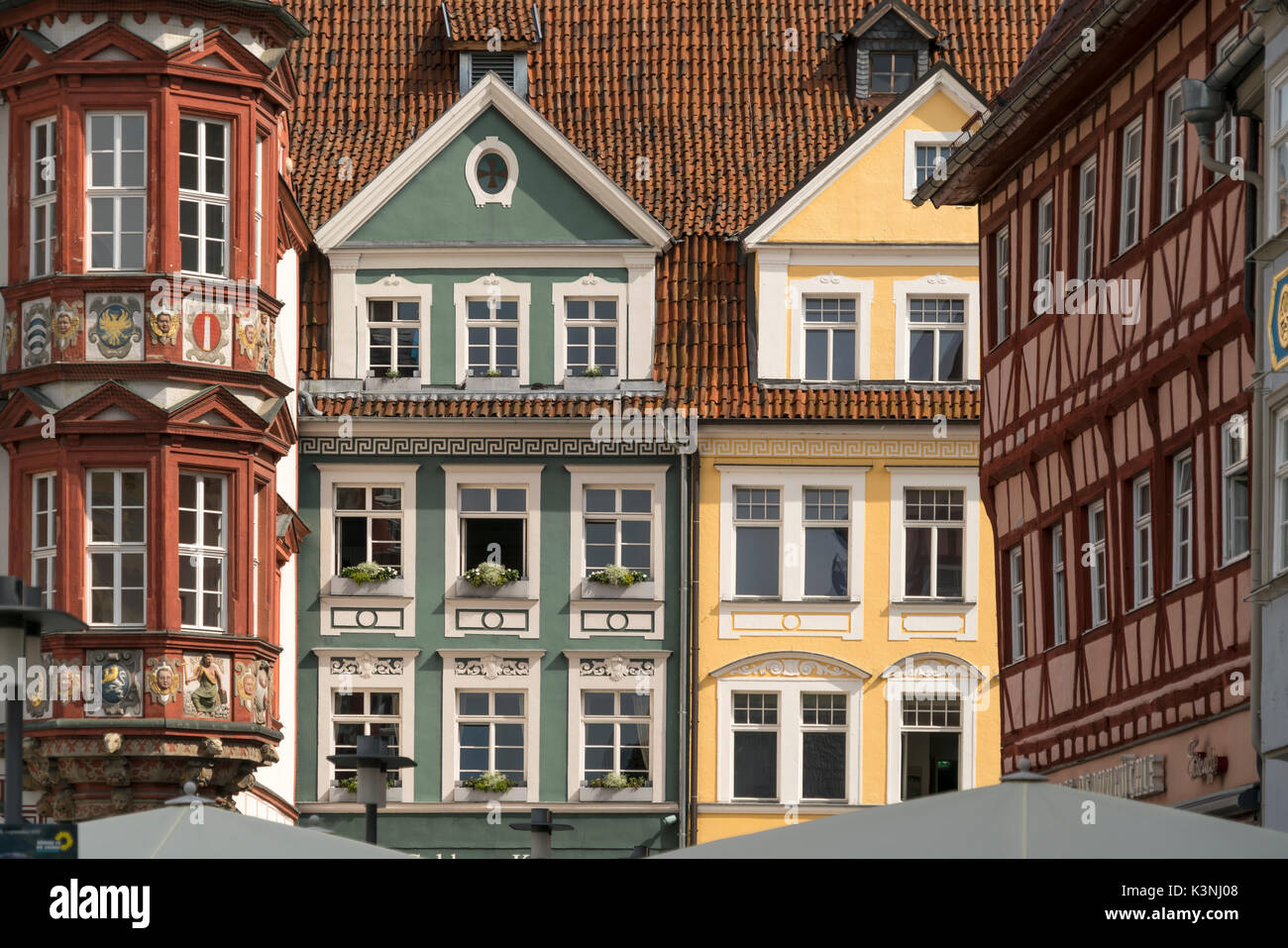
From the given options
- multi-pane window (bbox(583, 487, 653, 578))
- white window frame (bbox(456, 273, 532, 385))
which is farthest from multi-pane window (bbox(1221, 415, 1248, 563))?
white window frame (bbox(456, 273, 532, 385))

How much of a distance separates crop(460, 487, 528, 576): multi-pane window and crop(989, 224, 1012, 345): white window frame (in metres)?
9.16

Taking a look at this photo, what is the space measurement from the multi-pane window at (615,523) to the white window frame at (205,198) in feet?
26.7

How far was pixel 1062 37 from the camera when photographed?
29750mm

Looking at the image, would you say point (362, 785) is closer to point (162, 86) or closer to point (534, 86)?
point (162, 86)

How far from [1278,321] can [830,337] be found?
18.3m

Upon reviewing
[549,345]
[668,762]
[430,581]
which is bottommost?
[668,762]

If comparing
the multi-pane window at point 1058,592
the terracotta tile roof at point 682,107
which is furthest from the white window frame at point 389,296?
the multi-pane window at point 1058,592

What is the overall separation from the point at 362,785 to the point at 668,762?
15.6 m

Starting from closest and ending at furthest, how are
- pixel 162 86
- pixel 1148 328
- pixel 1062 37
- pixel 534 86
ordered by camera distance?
pixel 1148 328
pixel 1062 37
pixel 162 86
pixel 534 86

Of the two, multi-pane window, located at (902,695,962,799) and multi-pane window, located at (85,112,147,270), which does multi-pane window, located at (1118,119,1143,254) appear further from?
multi-pane window, located at (902,695,962,799)

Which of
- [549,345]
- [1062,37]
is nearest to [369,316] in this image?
[549,345]

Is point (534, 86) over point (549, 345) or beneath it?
over

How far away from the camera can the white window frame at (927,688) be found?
127 ft

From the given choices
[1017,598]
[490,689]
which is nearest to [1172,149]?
[1017,598]
